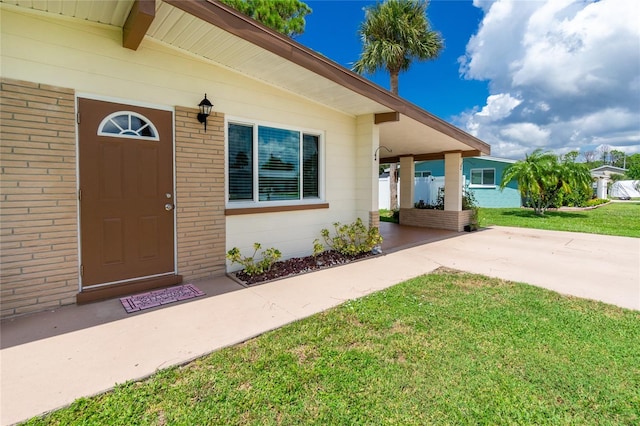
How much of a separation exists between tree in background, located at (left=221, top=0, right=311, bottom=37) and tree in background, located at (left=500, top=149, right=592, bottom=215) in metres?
11.3

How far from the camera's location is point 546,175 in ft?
44.9

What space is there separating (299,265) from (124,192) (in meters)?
3.07

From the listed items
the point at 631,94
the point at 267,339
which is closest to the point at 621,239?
the point at 267,339

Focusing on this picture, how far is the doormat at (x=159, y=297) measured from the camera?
12.7 feet

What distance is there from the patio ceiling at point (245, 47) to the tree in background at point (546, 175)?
359 inches

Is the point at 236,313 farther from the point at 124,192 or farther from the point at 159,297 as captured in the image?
the point at 124,192

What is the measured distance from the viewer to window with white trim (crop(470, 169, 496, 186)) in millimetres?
19312

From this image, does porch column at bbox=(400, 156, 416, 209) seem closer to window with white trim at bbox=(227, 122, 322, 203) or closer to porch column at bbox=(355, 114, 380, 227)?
porch column at bbox=(355, 114, 380, 227)

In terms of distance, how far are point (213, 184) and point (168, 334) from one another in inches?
98.7

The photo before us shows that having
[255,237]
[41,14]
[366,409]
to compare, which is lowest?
[366,409]

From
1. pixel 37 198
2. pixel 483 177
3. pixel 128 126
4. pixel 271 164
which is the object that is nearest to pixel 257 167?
pixel 271 164

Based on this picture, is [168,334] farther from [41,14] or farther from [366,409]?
[41,14]

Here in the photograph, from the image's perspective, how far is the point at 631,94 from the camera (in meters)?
27.4

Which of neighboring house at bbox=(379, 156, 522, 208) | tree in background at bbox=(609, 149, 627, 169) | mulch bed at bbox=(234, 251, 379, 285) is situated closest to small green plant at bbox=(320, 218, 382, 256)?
mulch bed at bbox=(234, 251, 379, 285)
